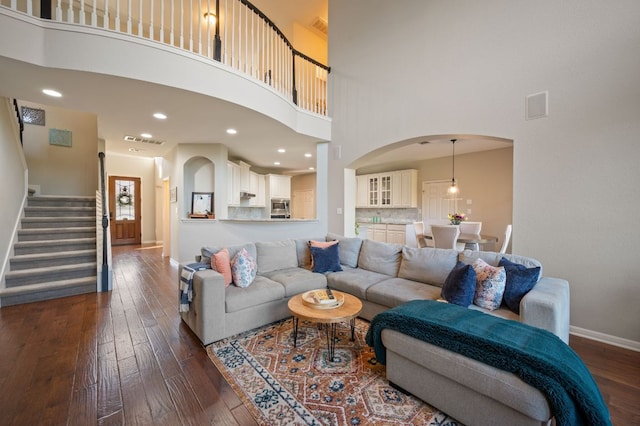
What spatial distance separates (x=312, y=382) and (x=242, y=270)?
52.7 inches

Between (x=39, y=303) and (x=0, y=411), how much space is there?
Answer: 2.55m

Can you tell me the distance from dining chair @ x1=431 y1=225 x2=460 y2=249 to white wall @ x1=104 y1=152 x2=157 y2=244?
341 inches

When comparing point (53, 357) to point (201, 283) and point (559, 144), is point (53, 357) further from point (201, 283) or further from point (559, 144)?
point (559, 144)

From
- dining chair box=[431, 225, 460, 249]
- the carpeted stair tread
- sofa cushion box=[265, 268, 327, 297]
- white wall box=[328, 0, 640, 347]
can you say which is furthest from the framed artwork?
dining chair box=[431, 225, 460, 249]

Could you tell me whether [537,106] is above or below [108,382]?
above

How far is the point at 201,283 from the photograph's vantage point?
239 centimetres

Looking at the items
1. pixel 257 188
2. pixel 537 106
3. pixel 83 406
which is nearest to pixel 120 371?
pixel 83 406

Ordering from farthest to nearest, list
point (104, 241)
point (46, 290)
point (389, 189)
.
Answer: point (389, 189), point (104, 241), point (46, 290)

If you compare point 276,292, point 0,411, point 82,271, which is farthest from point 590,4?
point 82,271

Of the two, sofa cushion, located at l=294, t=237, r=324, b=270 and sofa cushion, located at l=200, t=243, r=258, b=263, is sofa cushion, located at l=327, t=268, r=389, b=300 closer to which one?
sofa cushion, located at l=294, t=237, r=324, b=270

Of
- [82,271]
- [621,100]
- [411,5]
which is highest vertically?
[411,5]

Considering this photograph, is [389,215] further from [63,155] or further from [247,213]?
[63,155]

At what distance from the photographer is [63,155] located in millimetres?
5793

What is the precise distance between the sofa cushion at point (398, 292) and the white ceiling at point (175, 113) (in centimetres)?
222
